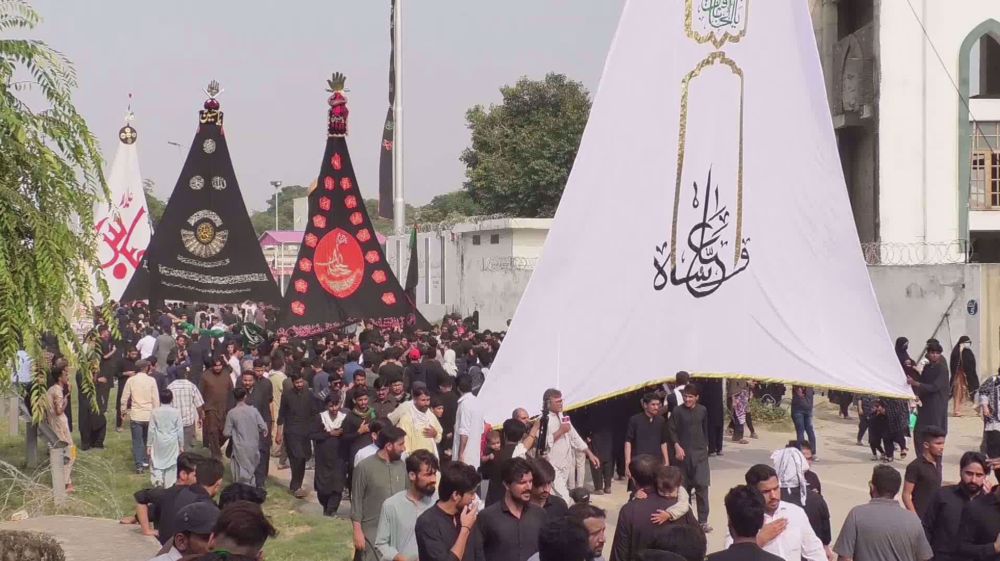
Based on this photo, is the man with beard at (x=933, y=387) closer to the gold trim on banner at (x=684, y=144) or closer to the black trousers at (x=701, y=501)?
the gold trim on banner at (x=684, y=144)

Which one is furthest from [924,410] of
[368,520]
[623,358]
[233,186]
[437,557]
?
[233,186]

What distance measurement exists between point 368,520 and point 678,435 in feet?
12.7

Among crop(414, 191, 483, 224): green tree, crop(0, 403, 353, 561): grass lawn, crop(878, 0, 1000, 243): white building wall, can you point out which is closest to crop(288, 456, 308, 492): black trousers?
crop(0, 403, 353, 561): grass lawn

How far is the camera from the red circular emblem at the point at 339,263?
22.2 metres

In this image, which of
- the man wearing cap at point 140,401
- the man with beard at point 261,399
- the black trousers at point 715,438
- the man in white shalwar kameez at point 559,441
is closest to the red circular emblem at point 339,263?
the man wearing cap at point 140,401

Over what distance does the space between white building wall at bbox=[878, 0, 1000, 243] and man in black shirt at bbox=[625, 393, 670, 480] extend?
17785 millimetres

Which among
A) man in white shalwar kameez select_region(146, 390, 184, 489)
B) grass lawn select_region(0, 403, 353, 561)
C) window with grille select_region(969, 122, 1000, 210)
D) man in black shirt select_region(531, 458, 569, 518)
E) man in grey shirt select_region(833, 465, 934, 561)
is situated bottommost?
grass lawn select_region(0, 403, 353, 561)

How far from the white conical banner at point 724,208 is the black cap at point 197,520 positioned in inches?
293

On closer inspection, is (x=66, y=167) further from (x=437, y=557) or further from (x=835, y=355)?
(x=835, y=355)

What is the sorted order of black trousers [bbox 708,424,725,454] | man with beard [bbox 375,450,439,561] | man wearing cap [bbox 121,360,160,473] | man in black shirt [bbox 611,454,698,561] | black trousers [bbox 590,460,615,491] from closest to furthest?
man in black shirt [bbox 611,454,698,561], man with beard [bbox 375,450,439,561], black trousers [bbox 590,460,615,491], man wearing cap [bbox 121,360,160,473], black trousers [bbox 708,424,725,454]

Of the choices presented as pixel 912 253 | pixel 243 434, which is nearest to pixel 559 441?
pixel 243 434

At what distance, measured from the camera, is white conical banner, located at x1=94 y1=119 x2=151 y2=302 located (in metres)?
32.3

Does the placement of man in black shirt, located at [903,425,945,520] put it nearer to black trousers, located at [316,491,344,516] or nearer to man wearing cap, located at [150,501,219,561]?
man wearing cap, located at [150,501,219,561]

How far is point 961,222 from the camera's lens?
28.0 meters
